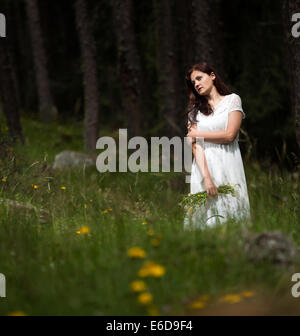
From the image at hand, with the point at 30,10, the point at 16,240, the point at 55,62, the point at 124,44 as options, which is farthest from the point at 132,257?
the point at 55,62

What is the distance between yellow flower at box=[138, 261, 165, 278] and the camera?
235 cm

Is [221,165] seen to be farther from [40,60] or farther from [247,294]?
[40,60]

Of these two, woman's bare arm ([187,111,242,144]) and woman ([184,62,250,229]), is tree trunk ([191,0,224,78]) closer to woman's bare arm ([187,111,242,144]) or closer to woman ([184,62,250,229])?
woman ([184,62,250,229])

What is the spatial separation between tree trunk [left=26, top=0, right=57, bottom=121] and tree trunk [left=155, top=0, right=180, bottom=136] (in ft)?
15.4

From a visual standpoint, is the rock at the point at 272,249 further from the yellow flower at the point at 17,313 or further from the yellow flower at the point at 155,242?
the yellow flower at the point at 17,313

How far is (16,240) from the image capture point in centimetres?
312

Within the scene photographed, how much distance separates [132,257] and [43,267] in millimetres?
583

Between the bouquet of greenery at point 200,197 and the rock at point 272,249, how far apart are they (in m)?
1.39

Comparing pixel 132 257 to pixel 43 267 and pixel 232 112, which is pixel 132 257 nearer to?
pixel 43 267

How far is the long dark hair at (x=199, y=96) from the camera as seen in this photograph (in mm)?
4328

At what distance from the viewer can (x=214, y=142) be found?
13.6 ft

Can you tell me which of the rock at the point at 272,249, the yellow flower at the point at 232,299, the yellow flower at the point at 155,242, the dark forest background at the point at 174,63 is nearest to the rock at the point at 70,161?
the dark forest background at the point at 174,63

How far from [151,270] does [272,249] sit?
78 cm
